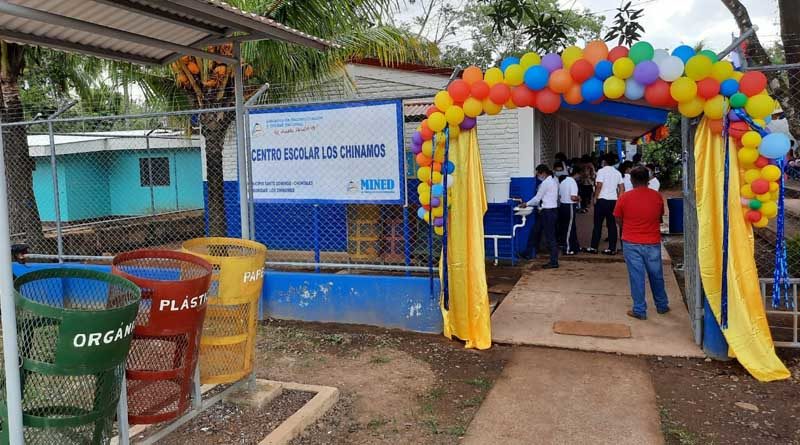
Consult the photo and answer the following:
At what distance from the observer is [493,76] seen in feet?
17.7

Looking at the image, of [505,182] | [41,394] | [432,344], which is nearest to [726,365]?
[432,344]

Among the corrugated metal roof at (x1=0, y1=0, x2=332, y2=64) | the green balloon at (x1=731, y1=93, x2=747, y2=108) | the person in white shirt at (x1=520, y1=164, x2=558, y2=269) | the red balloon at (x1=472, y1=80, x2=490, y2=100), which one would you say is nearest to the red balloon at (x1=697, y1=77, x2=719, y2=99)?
the green balloon at (x1=731, y1=93, x2=747, y2=108)

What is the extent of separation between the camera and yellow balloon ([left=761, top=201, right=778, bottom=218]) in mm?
4781

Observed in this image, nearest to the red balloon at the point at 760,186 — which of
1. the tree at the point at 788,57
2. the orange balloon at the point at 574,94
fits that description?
the orange balloon at the point at 574,94

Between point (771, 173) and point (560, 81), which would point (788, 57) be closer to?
point (771, 173)

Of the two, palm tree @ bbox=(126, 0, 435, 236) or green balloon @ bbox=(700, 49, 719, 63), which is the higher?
palm tree @ bbox=(126, 0, 435, 236)

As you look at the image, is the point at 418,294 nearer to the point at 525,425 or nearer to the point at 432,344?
the point at 432,344

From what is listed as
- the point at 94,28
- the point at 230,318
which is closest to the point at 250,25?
the point at 94,28

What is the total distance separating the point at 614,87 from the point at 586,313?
2755 millimetres

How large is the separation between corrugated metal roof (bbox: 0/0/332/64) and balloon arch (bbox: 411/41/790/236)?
1.61 meters

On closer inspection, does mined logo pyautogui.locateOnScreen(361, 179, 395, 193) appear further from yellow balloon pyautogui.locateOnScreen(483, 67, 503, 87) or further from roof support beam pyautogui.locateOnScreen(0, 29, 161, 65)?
roof support beam pyautogui.locateOnScreen(0, 29, 161, 65)

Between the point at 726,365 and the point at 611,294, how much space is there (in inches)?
90.1

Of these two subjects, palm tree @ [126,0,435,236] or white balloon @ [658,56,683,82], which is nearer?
white balloon @ [658,56,683,82]

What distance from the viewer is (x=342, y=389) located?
197 inches
